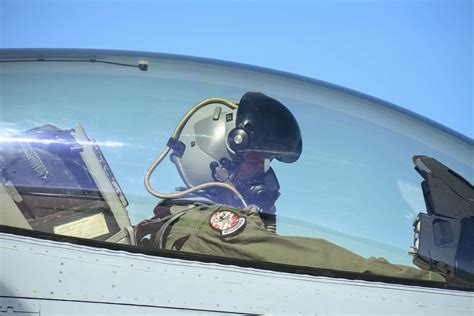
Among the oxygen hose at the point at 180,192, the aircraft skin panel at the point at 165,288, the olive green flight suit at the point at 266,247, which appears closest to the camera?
the aircraft skin panel at the point at 165,288

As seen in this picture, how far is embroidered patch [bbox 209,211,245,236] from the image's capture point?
9.90ft

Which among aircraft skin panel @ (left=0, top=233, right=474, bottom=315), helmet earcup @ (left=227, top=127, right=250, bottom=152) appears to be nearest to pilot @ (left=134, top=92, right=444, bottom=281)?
helmet earcup @ (left=227, top=127, right=250, bottom=152)

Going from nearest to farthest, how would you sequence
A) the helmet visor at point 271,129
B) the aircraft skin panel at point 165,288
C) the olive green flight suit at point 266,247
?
the aircraft skin panel at point 165,288 < the olive green flight suit at point 266,247 < the helmet visor at point 271,129

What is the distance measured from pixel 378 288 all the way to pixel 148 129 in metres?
1.54

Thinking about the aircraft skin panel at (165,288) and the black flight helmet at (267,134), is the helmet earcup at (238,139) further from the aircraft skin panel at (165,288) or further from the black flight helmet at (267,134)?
the aircraft skin panel at (165,288)

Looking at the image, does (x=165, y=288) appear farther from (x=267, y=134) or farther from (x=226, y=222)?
(x=267, y=134)

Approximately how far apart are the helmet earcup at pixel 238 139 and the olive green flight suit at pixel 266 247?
42 centimetres

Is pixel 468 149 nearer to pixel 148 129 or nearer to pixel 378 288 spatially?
pixel 378 288

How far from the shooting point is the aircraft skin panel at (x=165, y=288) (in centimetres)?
267

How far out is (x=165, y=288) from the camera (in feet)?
9.00

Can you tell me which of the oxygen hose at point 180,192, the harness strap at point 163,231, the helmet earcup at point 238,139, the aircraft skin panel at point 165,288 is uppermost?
the helmet earcup at point 238,139

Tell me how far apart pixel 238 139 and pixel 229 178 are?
245 millimetres

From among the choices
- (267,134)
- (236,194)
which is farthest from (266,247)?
(267,134)

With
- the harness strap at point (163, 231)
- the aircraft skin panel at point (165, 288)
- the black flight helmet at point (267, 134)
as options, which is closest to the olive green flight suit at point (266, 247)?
the harness strap at point (163, 231)
